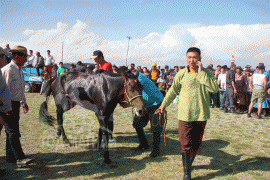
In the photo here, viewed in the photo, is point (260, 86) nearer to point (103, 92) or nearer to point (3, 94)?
point (103, 92)

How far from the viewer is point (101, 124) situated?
3746mm

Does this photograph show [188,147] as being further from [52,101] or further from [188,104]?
[52,101]

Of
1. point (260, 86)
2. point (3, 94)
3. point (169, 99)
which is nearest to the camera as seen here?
point (3, 94)

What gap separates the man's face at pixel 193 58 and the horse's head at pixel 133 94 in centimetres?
100

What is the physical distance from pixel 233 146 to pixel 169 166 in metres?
2.17

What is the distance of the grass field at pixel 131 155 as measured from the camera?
3.40 m

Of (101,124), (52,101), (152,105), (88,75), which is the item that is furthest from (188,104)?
(52,101)

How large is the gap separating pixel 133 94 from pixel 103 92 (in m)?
0.66

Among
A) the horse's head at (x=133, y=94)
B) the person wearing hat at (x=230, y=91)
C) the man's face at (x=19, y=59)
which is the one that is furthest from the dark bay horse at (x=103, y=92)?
the person wearing hat at (x=230, y=91)

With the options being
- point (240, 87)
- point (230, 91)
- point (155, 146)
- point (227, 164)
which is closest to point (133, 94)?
point (155, 146)

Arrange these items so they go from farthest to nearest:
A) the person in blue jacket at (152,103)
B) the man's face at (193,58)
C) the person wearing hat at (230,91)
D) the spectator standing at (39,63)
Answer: the spectator standing at (39,63) → the person wearing hat at (230,91) → the person in blue jacket at (152,103) → the man's face at (193,58)

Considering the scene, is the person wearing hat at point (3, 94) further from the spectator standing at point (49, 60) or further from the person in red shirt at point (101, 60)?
the spectator standing at point (49, 60)

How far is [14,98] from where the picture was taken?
140 inches

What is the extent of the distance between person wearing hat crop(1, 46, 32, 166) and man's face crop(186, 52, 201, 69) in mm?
3007
